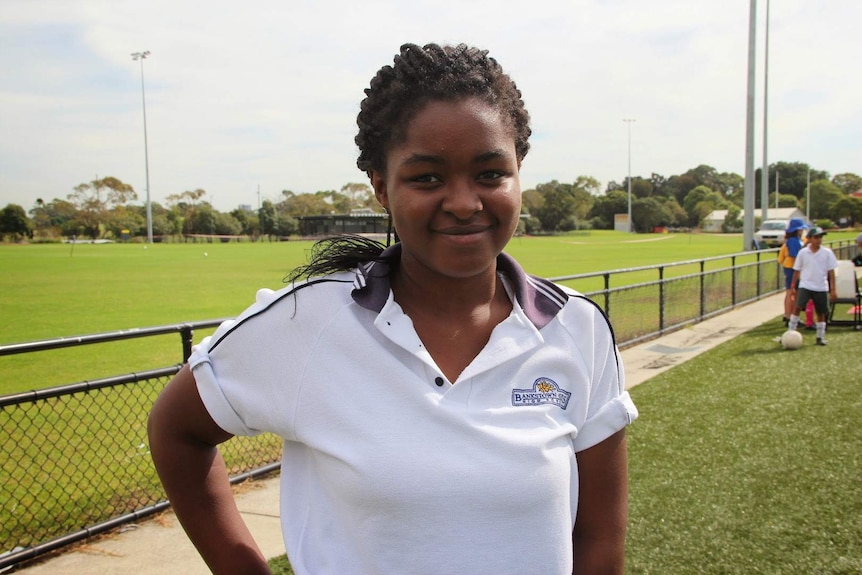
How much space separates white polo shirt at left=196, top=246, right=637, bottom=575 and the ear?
176 millimetres

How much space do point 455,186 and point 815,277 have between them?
33.6ft

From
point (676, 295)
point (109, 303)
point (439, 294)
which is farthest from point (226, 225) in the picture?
point (439, 294)

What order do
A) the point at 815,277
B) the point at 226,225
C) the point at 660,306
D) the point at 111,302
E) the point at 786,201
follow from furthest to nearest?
the point at 786,201
the point at 226,225
the point at 111,302
the point at 660,306
the point at 815,277

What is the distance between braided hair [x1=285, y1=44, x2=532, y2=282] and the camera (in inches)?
55.6

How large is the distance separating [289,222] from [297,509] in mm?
97718

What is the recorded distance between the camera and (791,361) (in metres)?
8.83

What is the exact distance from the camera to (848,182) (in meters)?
134

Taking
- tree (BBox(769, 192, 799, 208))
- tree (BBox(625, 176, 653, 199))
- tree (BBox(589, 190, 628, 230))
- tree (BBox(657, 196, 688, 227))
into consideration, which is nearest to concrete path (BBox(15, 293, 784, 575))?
tree (BBox(589, 190, 628, 230))

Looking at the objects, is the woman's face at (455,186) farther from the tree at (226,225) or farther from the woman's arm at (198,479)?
the tree at (226,225)

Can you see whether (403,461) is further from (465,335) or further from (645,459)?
(645,459)

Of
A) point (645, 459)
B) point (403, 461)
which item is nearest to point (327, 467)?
point (403, 461)

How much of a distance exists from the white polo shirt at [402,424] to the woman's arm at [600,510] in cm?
4

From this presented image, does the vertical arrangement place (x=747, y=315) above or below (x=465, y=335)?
below

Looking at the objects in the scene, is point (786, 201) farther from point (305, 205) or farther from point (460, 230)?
point (460, 230)
